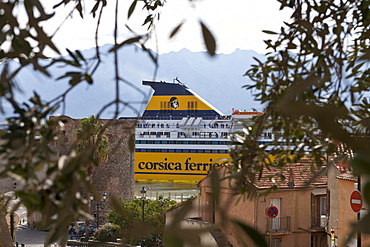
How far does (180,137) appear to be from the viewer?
30641 mm

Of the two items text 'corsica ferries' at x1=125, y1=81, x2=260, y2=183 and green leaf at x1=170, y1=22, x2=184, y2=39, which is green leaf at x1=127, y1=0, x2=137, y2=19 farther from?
text 'corsica ferries' at x1=125, y1=81, x2=260, y2=183

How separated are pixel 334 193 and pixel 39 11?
775 centimetres

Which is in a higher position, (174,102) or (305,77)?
(174,102)

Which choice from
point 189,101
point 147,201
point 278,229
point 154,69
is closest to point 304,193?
point 278,229

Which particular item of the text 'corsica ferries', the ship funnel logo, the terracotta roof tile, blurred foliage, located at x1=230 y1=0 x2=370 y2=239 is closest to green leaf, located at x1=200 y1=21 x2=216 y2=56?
the terracotta roof tile

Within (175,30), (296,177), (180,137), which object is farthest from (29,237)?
(180,137)

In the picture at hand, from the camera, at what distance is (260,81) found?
5.31 ft

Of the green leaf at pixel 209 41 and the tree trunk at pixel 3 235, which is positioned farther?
the tree trunk at pixel 3 235

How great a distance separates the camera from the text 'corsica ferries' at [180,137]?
29938 mm

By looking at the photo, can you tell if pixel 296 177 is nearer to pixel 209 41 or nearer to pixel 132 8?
pixel 132 8

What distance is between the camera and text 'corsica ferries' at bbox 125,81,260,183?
29938mm

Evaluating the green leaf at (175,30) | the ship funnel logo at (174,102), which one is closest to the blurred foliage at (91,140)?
the green leaf at (175,30)

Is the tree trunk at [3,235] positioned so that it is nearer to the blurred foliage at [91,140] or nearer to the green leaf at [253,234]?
the blurred foliage at [91,140]

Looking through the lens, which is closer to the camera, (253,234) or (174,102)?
(253,234)
